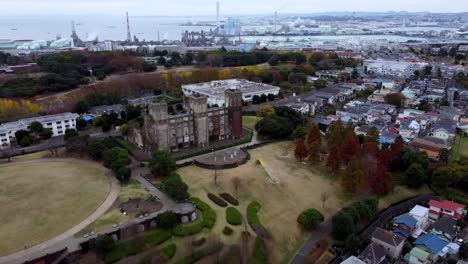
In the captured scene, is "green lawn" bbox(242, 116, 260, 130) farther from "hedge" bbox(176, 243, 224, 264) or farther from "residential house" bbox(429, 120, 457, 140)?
"hedge" bbox(176, 243, 224, 264)

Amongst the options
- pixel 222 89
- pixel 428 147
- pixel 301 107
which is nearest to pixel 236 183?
pixel 428 147

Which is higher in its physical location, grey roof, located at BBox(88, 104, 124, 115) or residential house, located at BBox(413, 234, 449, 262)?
grey roof, located at BBox(88, 104, 124, 115)

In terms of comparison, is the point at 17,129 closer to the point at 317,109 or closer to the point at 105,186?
the point at 105,186

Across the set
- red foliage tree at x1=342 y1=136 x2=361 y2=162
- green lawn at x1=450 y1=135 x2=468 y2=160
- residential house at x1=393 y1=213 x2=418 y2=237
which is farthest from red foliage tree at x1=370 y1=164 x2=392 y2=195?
green lawn at x1=450 y1=135 x2=468 y2=160

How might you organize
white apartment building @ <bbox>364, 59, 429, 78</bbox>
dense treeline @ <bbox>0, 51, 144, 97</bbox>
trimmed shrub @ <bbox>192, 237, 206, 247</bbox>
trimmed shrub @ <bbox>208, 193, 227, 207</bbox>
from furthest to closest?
1. white apartment building @ <bbox>364, 59, 429, 78</bbox>
2. dense treeline @ <bbox>0, 51, 144, 97</bbox>
3. trimmed shrub @ <bbox>208, 193, 227, 207</bbox>
4. trimmed shrub @ <bbox>192, 237, 206, 247</bbox>

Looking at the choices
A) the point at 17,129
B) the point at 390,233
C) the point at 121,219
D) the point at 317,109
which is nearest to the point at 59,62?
the point at 17,129

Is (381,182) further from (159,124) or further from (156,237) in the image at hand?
(159,124)

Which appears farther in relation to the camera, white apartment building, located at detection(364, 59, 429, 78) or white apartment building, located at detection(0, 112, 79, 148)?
white apartment building, located at detection(364, 59, 429, 78)

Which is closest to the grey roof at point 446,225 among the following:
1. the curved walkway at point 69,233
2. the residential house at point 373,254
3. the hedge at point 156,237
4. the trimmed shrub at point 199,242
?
the residential house at point 373,254

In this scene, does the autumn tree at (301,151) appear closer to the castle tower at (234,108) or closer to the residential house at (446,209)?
the castle tower at (234,108)
